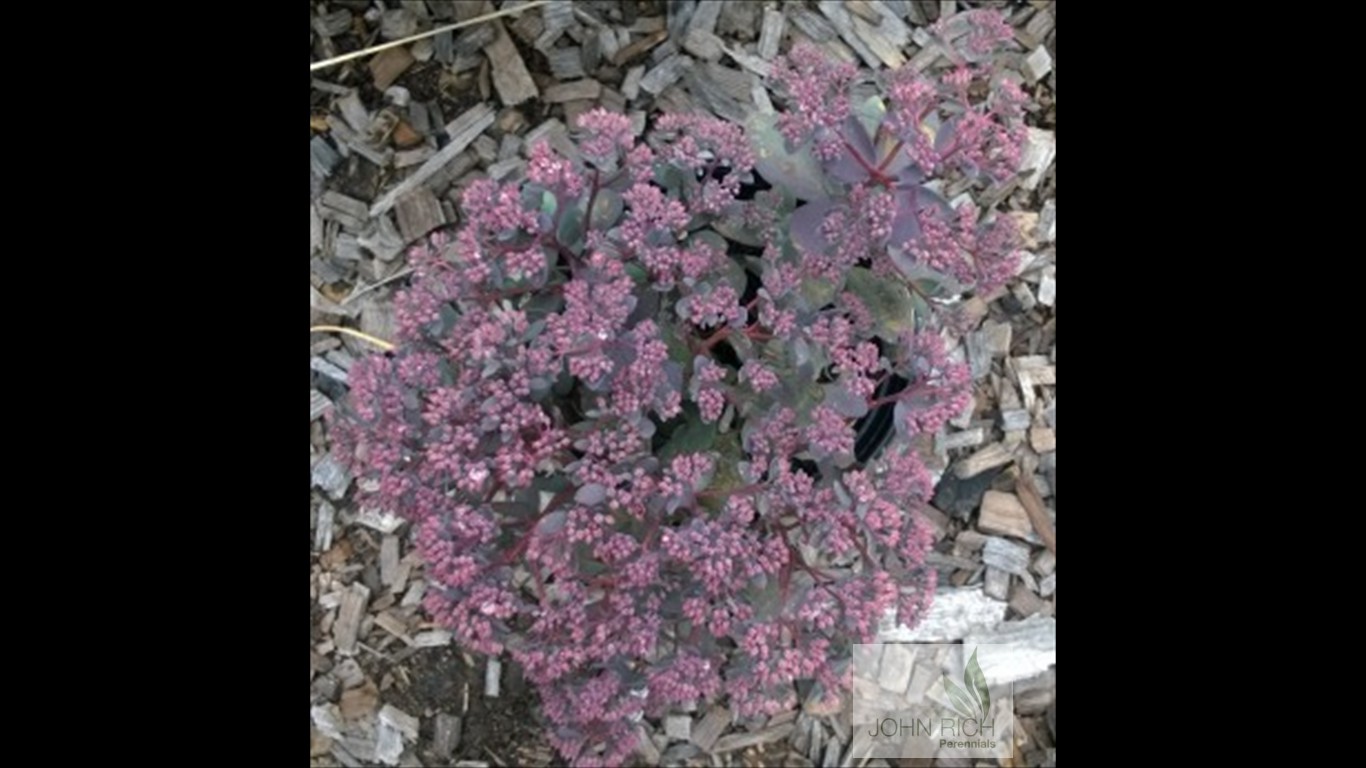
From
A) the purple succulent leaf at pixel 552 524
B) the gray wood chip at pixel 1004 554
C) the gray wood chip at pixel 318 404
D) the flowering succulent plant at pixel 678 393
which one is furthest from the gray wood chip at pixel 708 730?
the gray wood chip at pixel 318 404

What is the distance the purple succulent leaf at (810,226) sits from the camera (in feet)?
4.13

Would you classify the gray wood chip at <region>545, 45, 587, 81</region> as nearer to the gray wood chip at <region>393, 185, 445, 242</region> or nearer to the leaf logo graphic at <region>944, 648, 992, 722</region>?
the gray wood chip at <region>393, 185, 445, 242</region>

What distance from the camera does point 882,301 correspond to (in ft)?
4.36

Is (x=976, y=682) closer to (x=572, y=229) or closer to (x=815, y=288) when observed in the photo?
(x=815, y=288)

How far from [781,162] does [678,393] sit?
0.30m

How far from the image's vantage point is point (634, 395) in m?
1.17

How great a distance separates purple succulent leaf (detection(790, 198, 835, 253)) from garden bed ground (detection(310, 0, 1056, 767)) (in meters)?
0.42

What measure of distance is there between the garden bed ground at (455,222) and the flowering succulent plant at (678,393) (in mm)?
337

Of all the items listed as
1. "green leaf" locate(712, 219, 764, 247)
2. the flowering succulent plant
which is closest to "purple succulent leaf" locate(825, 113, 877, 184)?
the flowering succulent plant

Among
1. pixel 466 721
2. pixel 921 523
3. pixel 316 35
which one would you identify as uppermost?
pixel 316 35

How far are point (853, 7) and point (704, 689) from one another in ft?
3.14

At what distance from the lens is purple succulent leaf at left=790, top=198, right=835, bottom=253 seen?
126cm
